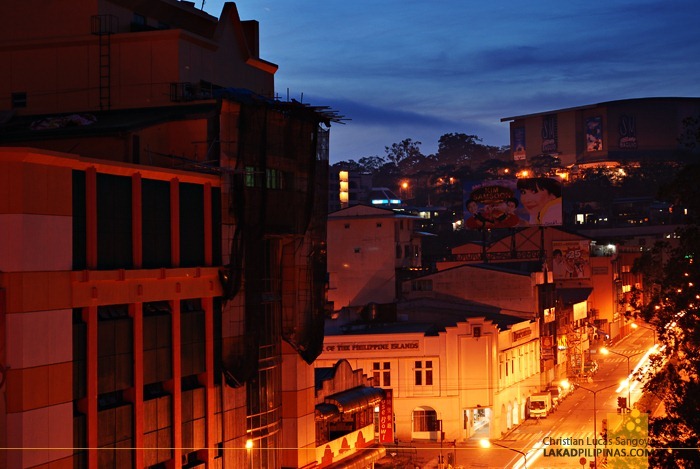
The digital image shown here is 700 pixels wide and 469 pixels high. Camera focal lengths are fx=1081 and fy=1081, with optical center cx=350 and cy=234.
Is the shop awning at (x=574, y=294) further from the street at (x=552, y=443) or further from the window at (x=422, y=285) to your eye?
the window at (x=422, y=285)

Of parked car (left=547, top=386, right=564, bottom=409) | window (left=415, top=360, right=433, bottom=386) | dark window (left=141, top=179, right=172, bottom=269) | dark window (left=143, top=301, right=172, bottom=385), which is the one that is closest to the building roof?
window (left=415, top=360, right=433, bottom=386)

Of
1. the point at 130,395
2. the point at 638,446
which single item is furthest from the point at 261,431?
the point at 638,446

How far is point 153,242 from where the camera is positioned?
33.6 meters

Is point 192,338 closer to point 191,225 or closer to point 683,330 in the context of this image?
point 191,225

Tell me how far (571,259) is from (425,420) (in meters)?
57.5

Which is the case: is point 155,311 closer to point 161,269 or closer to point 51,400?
point 161,269

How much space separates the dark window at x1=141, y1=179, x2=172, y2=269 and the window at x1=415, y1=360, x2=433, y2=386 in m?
45.3

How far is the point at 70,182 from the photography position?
1158 inches

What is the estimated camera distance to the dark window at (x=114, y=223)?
31.0m

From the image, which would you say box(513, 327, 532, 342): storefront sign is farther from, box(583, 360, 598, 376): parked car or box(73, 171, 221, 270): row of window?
box(73, 171, 221, 270): row of window

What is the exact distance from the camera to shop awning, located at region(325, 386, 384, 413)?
50.2 metres

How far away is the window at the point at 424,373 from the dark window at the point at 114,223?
47.7m

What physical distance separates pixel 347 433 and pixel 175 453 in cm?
1708

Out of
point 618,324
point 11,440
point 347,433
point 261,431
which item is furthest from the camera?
point 618,324
